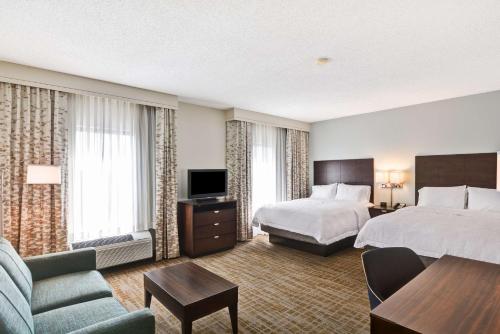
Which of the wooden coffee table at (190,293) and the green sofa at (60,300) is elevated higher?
the green sofa at (60,300)

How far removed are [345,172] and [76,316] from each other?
5.34 m

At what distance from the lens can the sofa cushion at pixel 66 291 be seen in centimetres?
187

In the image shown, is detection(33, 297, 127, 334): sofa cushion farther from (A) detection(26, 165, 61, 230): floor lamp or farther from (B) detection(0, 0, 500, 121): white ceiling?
(B) detection(0, 0, 500, 121): white ceiling

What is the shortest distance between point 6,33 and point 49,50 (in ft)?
1.17

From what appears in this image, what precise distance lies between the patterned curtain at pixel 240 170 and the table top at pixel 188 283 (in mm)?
2560

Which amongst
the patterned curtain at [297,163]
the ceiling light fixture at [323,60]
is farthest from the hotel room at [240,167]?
the patterned curtain at [297,163]

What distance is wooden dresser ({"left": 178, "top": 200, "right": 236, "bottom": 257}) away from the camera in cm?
418

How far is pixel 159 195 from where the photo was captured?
160 inches

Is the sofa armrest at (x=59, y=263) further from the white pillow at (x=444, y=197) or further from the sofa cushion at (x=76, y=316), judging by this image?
Result: the white pillow at (x=444, y=197)

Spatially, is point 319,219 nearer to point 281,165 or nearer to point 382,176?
point 382,176

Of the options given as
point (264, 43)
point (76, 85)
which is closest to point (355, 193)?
point (264, 43)

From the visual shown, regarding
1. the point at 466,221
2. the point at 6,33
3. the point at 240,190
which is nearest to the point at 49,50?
the point at 6,33

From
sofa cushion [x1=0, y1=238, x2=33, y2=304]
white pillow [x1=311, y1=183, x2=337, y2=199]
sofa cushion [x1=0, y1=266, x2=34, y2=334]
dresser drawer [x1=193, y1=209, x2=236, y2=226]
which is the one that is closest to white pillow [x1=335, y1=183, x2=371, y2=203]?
white pillow [x1=311, y1=183, x2=337, y2=199]

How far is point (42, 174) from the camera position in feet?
9.30
